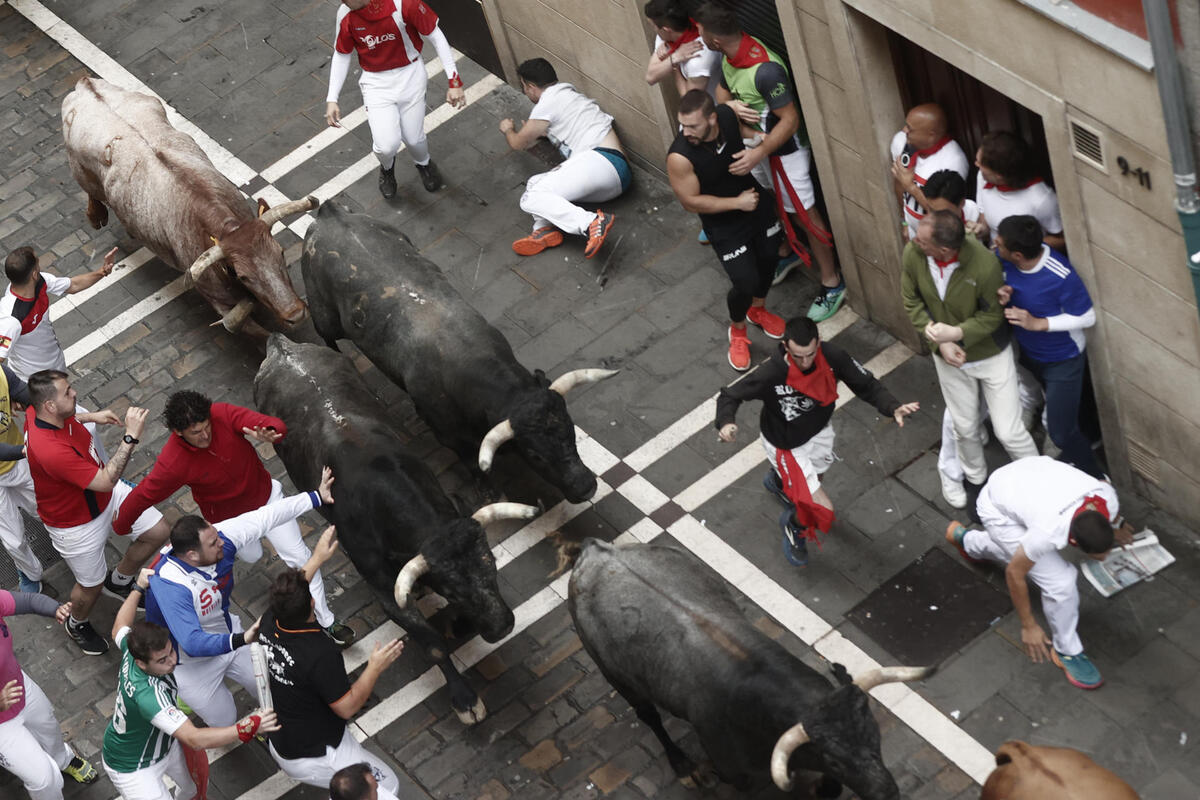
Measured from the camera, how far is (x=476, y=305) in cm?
1407

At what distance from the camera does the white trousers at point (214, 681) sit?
10.4 m

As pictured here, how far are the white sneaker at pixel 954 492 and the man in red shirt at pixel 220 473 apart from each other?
14.5 ft

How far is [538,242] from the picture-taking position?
14.4 metres

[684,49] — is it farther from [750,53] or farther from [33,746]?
[33,746]

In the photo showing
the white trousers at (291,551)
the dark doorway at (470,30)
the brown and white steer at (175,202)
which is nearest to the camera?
the white trousers at (291,551)

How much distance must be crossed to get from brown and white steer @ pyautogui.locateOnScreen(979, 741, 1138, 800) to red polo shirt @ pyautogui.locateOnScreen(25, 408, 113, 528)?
679 cm

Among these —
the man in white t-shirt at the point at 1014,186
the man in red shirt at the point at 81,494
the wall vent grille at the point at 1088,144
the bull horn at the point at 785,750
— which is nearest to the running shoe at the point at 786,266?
the man in white t-shirt at the point at 1014,186

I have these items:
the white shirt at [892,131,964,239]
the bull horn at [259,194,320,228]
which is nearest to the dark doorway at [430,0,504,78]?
the bull horn at [259,194,320,228]

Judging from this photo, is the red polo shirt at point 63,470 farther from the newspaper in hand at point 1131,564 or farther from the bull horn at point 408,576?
the newspaper in hand at point 1131,564

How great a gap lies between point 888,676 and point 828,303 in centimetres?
502

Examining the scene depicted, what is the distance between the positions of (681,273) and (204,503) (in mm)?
4546

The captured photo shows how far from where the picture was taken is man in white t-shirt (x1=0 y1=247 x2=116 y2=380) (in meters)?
12.7

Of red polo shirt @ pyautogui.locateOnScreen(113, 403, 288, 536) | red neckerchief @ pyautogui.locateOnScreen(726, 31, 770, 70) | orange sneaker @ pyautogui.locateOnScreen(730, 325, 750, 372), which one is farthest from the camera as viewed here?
orange sneaker @ pyautogui.locateOnScreen(730, 325, 750, 372)

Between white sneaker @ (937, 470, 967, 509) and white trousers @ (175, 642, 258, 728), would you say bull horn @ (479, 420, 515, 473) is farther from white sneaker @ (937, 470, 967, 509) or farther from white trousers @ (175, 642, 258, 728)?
white sneaker @ (937, 470, 967, 509)
